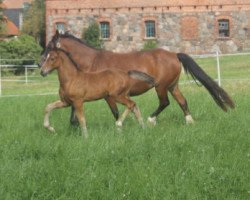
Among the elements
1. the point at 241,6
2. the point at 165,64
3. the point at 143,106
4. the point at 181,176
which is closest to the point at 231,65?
the point at 241,6

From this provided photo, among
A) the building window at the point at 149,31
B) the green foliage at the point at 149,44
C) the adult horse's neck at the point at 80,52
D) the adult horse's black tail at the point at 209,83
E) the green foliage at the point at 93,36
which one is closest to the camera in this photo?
the adult horse's neck at the point at 80,52

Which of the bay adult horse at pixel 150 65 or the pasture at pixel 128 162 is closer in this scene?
the pasture at pixel 128 162

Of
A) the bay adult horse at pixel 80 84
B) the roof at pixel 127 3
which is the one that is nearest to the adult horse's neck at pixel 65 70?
the bay adult horse at pixel 80 84

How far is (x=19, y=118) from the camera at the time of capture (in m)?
12.2

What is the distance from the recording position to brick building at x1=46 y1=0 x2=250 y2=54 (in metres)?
47.4

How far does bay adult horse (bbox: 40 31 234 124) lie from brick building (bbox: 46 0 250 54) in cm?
3552

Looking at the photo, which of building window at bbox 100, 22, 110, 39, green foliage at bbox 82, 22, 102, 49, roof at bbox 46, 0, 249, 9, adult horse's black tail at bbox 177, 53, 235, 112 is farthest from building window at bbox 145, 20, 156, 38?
adult horse's black tail at bbox 177, 53, 235, 112

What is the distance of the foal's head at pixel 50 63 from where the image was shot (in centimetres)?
970

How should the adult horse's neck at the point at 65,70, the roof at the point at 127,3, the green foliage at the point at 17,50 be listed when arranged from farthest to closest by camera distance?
the roof at the point at 127,3 < the green foliage at the point at 17,50 < the adult horse's neck at the point at 65,70

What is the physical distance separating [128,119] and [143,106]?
2.48 m

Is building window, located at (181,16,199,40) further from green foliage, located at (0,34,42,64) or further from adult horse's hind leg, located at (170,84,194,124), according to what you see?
adult horse's hind leg, located at (170,84,194,124)

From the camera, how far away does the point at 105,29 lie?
158ft

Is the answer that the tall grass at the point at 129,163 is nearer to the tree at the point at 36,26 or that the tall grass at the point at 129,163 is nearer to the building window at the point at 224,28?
the building window at the point at 224,28

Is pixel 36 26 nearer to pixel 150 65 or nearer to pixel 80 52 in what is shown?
pixel 150 65
